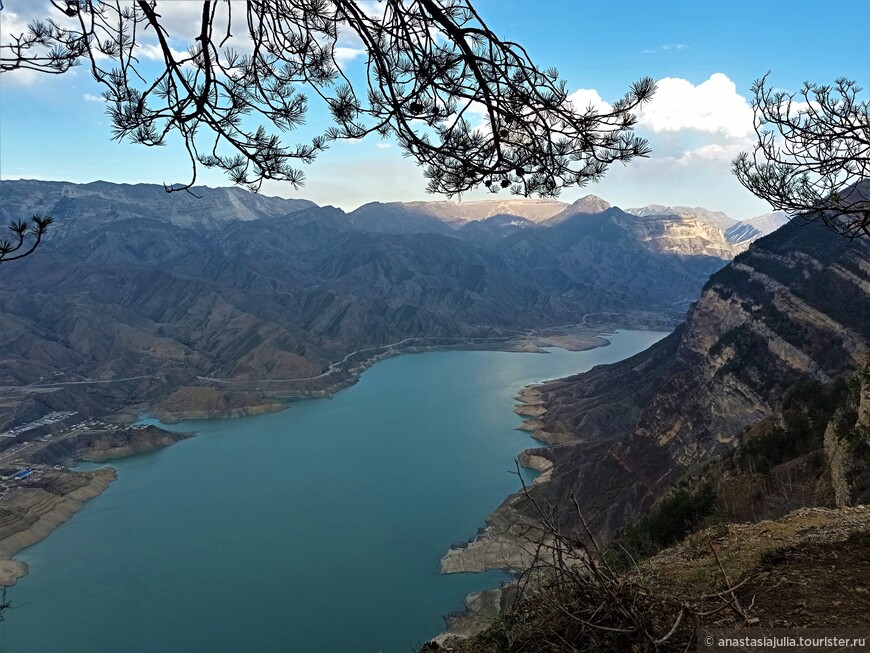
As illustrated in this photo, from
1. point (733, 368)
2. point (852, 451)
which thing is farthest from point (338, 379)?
point (852, 451)

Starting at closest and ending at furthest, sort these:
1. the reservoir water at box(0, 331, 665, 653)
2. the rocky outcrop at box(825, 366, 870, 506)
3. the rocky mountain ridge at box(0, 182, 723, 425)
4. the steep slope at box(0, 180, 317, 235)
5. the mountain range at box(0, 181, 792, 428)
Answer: the rocky outcrop at box(825, 366, 870, 506), the reservoir water at box(0, 331, 665, 653), the rocky mountain ridge at box(0, 182, 723, 425), the mountain range at box(0, 181, 792, 428), the steep slope at box(0, 180, 317, 235)

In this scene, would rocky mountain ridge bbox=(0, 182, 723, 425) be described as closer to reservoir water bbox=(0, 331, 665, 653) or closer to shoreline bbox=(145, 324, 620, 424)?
shoreline bbox=(145, 324, 620, 424)

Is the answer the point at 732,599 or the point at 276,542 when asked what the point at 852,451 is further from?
the point at 276,542

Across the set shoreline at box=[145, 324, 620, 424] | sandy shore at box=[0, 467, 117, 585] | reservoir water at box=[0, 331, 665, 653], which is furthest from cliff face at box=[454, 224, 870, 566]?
shoreline at box=[145, 324, 620, 424]

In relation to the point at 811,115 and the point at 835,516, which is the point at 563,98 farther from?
the point at 835,516

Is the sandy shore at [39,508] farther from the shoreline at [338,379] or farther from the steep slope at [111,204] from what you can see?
the steep slope at [111,204]

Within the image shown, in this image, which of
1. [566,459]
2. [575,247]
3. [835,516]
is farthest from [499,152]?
[575,247]
